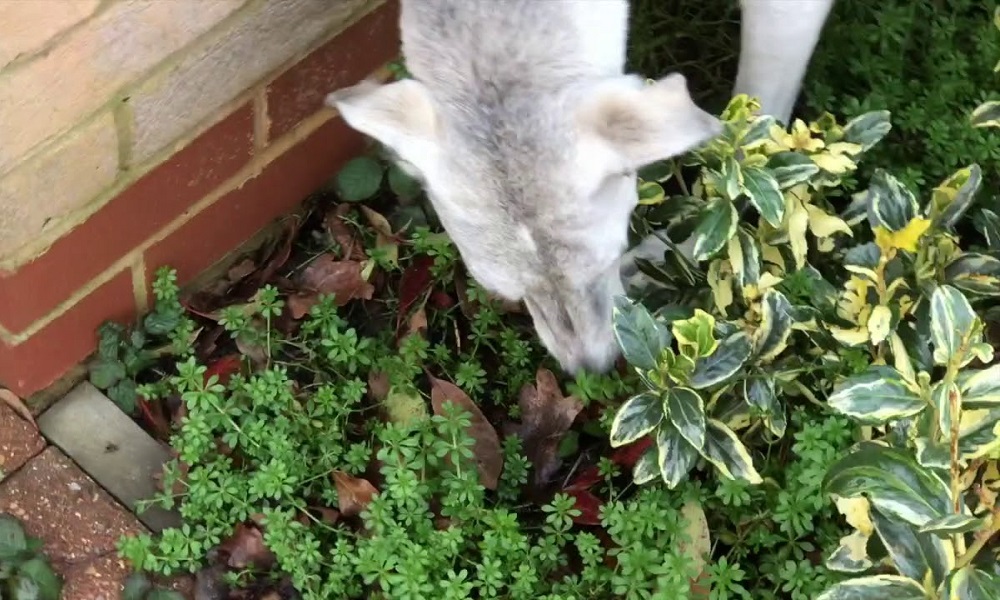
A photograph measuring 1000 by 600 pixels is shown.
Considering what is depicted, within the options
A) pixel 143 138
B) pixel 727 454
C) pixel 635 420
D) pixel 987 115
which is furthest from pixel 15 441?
pixel 987 115

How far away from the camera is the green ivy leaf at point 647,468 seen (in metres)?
1.94

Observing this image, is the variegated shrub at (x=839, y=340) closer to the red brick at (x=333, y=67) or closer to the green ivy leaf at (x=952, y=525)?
the green ivy leaf at (x=952, y=525)

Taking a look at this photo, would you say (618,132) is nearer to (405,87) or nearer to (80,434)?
(405,87)

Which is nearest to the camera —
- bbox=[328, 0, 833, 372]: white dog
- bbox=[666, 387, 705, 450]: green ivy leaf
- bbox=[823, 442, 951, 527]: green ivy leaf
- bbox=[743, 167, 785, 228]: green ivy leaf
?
bbox=[823, 442, 951, 527]: green ivy leaf

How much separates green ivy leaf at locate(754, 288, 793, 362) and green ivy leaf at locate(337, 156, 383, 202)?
3.21ft

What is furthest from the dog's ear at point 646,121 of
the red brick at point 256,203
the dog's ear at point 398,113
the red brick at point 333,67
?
the red brick at point 256,203

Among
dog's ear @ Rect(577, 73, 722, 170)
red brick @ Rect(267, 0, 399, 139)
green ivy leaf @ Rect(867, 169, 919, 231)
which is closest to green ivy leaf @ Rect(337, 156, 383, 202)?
red brick @ Rect(267, 0, 399, 139)

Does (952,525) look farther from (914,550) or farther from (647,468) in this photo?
(647,468)

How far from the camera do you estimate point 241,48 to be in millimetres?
2244

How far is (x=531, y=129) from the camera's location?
1711 millimetres

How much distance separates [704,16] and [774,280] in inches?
44.8

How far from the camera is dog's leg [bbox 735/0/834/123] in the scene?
2.22 metres

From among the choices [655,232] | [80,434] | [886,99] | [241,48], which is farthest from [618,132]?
[80,434]

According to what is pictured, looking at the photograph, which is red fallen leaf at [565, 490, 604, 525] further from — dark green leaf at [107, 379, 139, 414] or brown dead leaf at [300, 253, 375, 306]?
dark green leaf at [107, 379, 139, 414]
